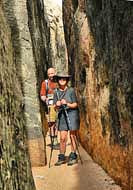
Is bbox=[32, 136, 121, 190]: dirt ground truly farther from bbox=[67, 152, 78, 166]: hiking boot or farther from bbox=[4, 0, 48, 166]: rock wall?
bbox=[4, 0, 48, 166]: rock wall

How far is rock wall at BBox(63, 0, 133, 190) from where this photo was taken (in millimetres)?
5023

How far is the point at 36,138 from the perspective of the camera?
7.77 meters

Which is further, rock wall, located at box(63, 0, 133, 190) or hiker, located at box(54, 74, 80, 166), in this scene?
hiker, located at box(54, 74, 80, 166)

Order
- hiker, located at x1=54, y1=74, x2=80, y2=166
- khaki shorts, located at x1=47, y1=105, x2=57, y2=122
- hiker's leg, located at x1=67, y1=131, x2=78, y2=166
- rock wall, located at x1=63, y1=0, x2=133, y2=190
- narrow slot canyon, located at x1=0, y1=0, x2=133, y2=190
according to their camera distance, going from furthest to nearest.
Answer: khaki shorts, located at x1=47, y1=105, x2=57, y2=122, hiker's leg, located at x1=67, y1=131, x2=78, y2=166, hiker, located at x1=54, y1=74, x2=80, y2=166, rock wall, located at x1=63, y1=0, x2=133, y2=190, narrow slot canyon, located at x1=0, y1=0, x2=133, y2=190

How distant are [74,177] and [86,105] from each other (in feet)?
7.73

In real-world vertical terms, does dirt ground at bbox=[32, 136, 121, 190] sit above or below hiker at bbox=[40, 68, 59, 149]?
below

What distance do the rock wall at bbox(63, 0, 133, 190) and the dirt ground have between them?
164 mm

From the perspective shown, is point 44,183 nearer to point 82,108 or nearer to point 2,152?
point 82,108

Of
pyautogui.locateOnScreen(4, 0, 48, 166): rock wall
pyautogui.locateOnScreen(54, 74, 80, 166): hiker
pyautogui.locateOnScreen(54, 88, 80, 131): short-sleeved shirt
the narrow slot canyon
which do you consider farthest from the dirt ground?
pyautogui.locateOnScreen(54, 88, 80, 131): short-sleeved shirt

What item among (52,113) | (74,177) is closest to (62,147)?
(74,177)

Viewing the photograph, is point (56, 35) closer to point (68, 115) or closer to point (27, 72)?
point (27, 72)

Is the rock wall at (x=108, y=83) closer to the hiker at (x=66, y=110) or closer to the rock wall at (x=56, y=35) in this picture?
the hiker at (x=66, y=110)

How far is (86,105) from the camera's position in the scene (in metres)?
8.68

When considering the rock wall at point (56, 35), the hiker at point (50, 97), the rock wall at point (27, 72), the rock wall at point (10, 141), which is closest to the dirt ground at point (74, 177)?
the rock wall at point (27, 72)
